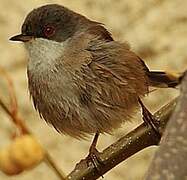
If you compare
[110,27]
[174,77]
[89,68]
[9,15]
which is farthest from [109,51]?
[9,15]

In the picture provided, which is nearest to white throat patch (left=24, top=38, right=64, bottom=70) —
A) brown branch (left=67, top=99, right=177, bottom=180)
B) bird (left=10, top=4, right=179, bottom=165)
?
bird (left=10, top=4, right=179, bottom=165)

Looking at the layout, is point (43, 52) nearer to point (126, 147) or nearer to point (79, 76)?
point (79, 76)

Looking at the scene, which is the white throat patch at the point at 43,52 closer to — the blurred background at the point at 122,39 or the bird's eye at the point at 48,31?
the bird's eye at the point at 48,31

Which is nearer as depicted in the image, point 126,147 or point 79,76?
point 126,147

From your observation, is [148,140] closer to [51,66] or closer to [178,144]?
[51,66]

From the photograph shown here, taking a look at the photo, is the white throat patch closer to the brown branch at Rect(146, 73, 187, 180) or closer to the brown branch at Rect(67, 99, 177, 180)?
the brown branch at Rect(67, 99, 177, 180)

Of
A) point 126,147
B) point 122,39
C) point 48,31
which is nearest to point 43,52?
point 48,31

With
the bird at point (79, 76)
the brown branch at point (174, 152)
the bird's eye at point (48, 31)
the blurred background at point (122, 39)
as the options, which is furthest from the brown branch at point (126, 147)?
the blurred background at point (122, 39)
